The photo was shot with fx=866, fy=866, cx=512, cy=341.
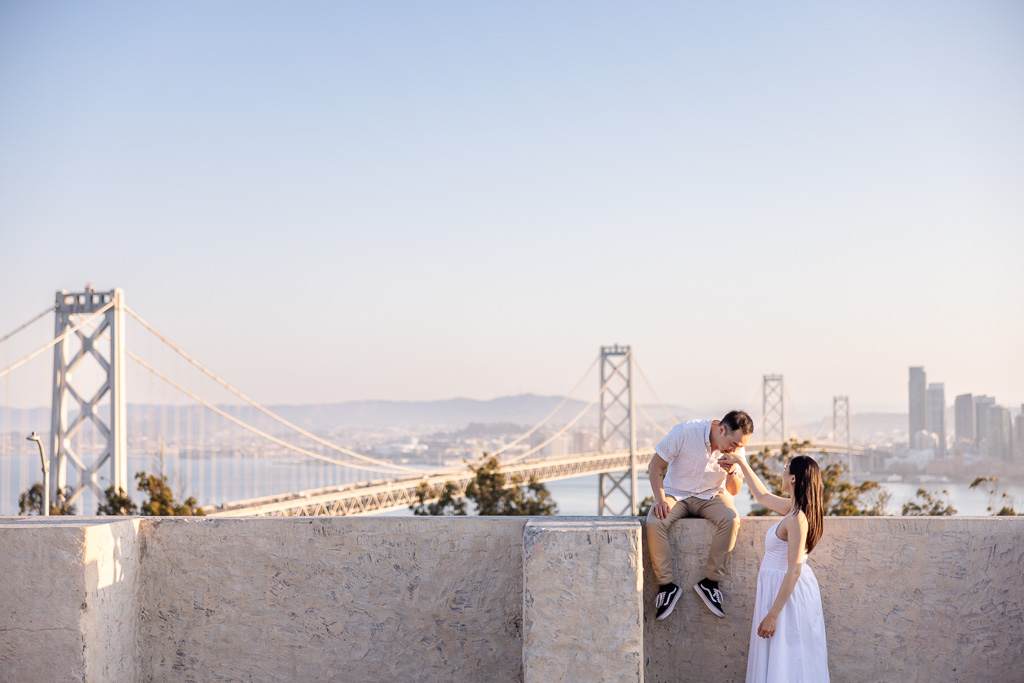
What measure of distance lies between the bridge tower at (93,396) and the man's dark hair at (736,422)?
22.0 metres

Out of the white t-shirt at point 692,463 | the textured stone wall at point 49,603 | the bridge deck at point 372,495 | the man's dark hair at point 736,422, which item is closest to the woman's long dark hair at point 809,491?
the man's dark hair at point 736,422

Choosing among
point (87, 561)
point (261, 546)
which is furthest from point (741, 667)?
point (87, 561)

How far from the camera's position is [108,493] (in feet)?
67.1

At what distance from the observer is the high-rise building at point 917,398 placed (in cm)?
6232

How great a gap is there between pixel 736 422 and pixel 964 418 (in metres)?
56.4

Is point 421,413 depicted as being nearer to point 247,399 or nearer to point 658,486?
point 247,399

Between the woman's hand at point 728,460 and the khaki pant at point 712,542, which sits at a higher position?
the woman's hand at point 728,460

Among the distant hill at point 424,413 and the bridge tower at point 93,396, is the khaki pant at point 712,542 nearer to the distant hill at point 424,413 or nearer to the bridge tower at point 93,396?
the bridge tower at point 93,396

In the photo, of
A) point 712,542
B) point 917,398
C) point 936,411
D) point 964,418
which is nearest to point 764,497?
point 712,542

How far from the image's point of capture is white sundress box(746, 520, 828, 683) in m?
2.77

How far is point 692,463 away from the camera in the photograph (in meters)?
3.19

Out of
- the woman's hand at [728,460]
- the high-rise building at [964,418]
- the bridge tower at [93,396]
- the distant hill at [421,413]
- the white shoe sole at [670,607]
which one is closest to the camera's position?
the white shoe sole at [670,607]

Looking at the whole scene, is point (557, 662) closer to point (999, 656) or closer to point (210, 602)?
point (210, 602)

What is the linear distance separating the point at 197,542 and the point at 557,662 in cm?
144
